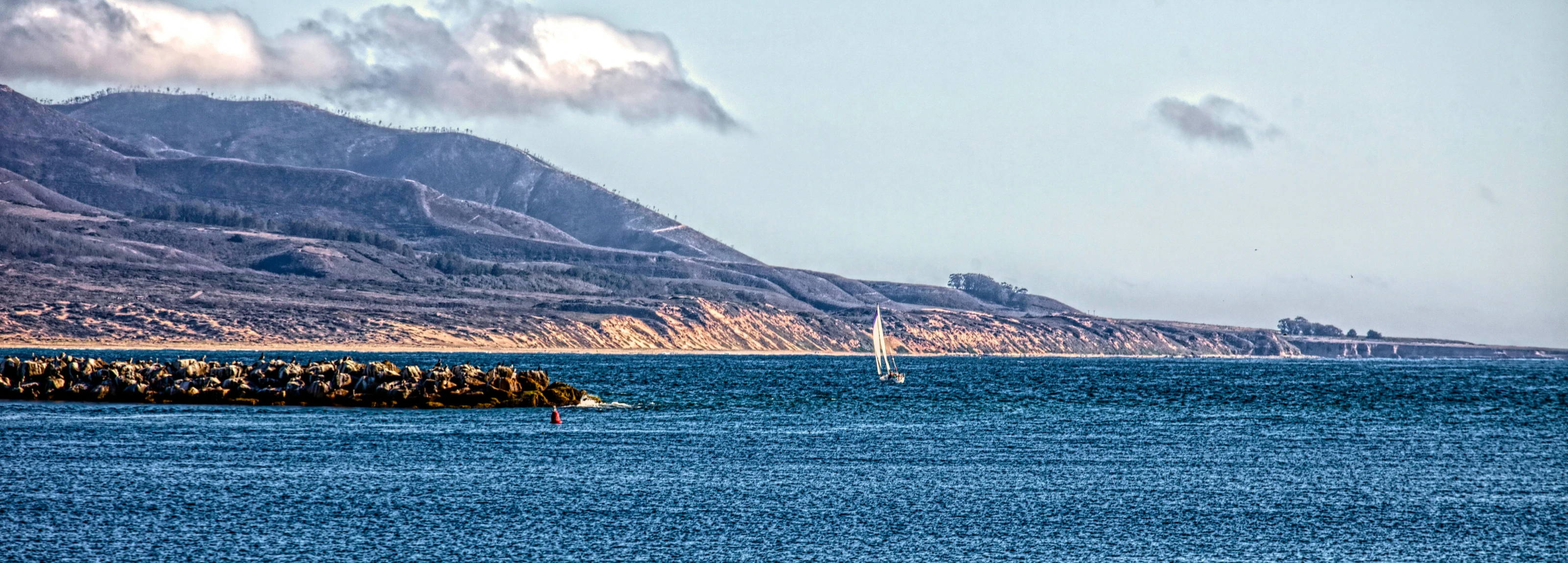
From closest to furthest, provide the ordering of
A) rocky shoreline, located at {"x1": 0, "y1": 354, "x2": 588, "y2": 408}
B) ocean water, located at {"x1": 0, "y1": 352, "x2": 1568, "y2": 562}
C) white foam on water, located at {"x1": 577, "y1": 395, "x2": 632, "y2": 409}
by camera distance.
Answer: ocean water, located at {"x1": 0, "y1": 352, "x2": 1568, "y2": 562} → white foam on water, located at {"x1": 577, "y1": 395, "x2": 632, "y2": 409} → rocky shoreline, located at {"x1": 0, "y1": 354, "x2": 588, "y2": 408}

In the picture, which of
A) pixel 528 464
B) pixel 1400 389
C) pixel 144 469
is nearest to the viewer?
pixel 144 469

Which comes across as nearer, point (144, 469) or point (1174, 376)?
point (144, 469)

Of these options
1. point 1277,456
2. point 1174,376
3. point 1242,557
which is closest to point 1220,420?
point 1277,456

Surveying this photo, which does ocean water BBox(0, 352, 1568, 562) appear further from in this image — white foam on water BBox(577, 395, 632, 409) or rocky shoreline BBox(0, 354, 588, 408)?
rocky shoreline BBox(0, 354, 588, 408)

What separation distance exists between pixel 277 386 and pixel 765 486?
49.9 meters

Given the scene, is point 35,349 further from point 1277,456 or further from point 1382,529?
point 1382,529

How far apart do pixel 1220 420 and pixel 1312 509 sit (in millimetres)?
40656

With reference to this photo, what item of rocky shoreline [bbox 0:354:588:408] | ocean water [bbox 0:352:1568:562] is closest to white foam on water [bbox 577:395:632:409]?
rocky shoreline [bbox 0:354:588:408]

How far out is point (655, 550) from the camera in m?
32.0

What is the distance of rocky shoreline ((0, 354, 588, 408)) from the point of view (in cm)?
8156

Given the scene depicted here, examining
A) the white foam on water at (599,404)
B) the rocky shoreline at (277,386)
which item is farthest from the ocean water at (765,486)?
the rocky shoreline at (277,386)

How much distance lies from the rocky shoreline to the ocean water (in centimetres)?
406

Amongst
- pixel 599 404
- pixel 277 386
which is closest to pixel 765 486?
pixel 599 404

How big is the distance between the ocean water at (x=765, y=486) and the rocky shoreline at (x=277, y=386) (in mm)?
4061
